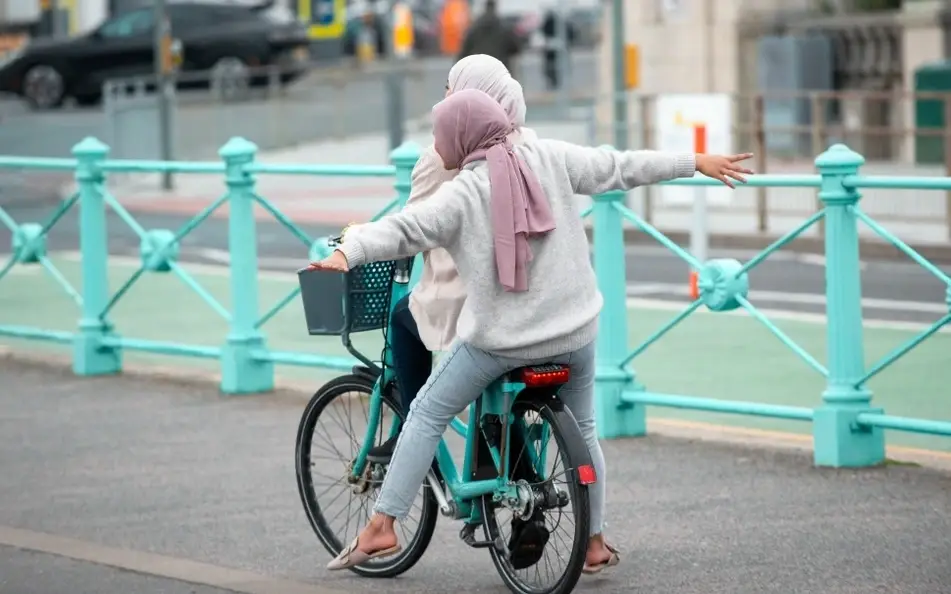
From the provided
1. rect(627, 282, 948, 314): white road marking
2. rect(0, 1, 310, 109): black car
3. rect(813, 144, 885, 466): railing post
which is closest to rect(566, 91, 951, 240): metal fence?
rect(627, 282, 948, 314): white road marking

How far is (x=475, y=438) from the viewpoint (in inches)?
233

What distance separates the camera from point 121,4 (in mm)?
51281

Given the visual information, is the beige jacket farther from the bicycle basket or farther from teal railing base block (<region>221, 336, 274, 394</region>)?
teal railing base block (<region>221, 336, 274, 394</region>)

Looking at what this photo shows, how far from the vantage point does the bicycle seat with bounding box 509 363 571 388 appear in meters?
5.64

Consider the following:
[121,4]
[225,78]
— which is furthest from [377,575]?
[121,4]

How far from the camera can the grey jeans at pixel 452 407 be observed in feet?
18.8

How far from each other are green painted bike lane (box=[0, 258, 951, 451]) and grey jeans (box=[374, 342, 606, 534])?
2808 millimetres

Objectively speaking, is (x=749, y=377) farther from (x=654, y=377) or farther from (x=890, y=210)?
(x=890, y=210)

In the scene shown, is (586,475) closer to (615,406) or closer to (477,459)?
(477,459)

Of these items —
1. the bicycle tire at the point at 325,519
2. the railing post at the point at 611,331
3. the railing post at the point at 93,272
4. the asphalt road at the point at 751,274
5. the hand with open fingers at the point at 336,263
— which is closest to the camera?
the hand with open fingers at the point at 336,263

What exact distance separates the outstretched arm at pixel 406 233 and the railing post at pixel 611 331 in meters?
2.93

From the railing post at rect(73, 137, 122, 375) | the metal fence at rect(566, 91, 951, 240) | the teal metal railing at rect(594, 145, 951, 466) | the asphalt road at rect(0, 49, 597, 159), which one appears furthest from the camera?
the asphalt road at rect(0, 49, 597, 159)

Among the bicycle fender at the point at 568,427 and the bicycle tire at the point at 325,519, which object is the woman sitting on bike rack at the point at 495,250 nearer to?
the bicycle fender at the point at 568,427

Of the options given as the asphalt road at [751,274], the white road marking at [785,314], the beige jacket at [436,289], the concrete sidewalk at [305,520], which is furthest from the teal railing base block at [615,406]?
the asphalt road at [751,274]
